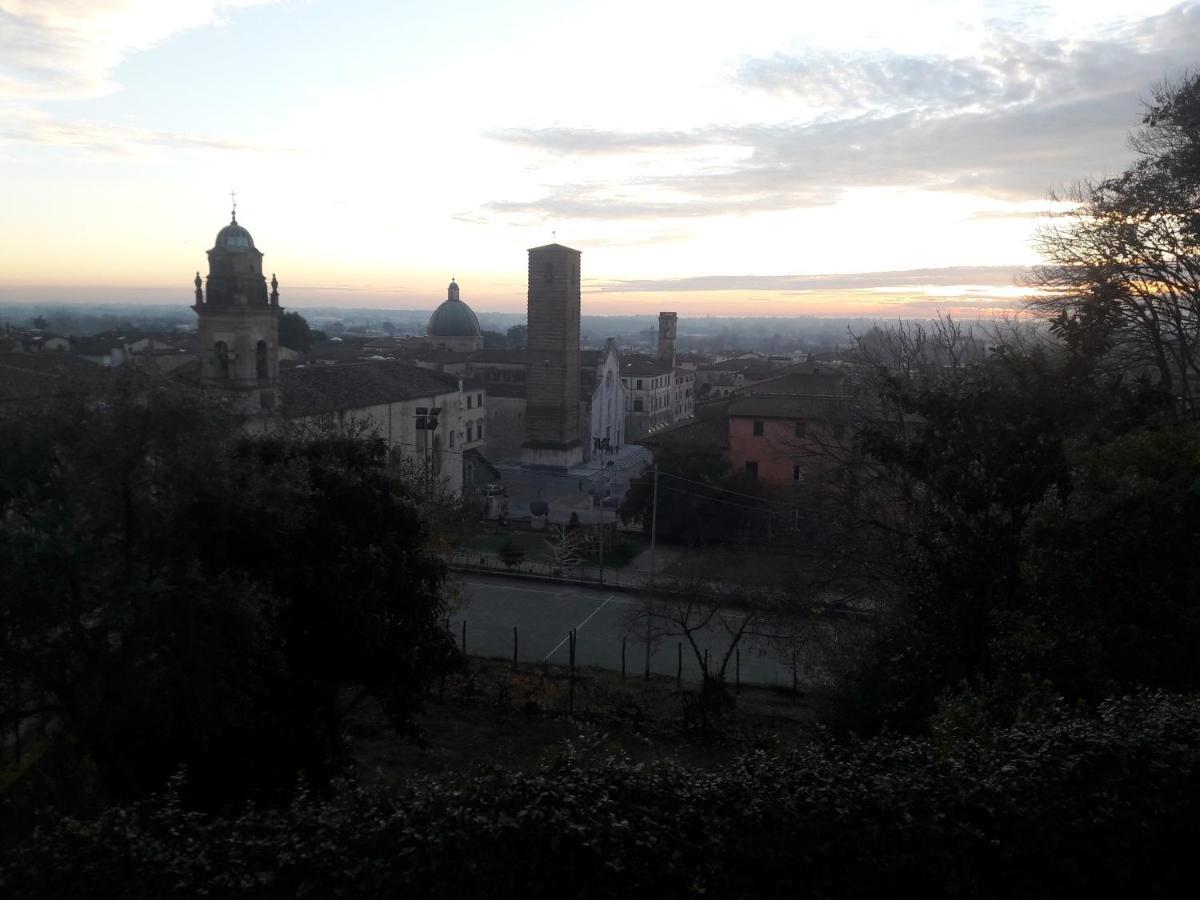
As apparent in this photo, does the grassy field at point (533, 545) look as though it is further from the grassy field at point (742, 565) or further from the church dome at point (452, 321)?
the church dome at point (452, 321)

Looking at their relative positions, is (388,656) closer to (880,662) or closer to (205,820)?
(205,820)

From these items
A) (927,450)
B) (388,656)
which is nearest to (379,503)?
(388,656)

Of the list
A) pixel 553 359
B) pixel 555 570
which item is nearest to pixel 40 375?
pixel 555 570

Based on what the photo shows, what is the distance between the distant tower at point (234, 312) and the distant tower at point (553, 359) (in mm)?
21074

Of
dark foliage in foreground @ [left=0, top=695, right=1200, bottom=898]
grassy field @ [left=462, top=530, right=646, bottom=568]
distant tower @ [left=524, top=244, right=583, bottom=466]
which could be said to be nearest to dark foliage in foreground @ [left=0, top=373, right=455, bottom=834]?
dark foliage in foreground @ [left=0, top=695, right=1200, bottom=898]

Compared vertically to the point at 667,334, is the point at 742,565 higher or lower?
lower

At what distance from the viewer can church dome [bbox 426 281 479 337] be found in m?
60.6

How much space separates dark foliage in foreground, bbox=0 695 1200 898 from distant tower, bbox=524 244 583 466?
3673cm

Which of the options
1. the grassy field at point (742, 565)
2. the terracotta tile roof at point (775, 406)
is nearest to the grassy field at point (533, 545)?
the grassy field at point (742, 565)

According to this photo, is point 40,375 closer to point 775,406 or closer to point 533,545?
point 533,545

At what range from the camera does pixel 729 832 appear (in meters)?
5.61

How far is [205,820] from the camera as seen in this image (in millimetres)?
7332

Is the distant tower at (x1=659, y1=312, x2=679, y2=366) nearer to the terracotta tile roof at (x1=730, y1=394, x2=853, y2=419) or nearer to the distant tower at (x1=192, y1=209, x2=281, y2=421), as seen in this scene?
the terracotta tile roof at (x1=730, y1=394, x2=853, y2=419)

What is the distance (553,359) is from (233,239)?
73.4 ft
